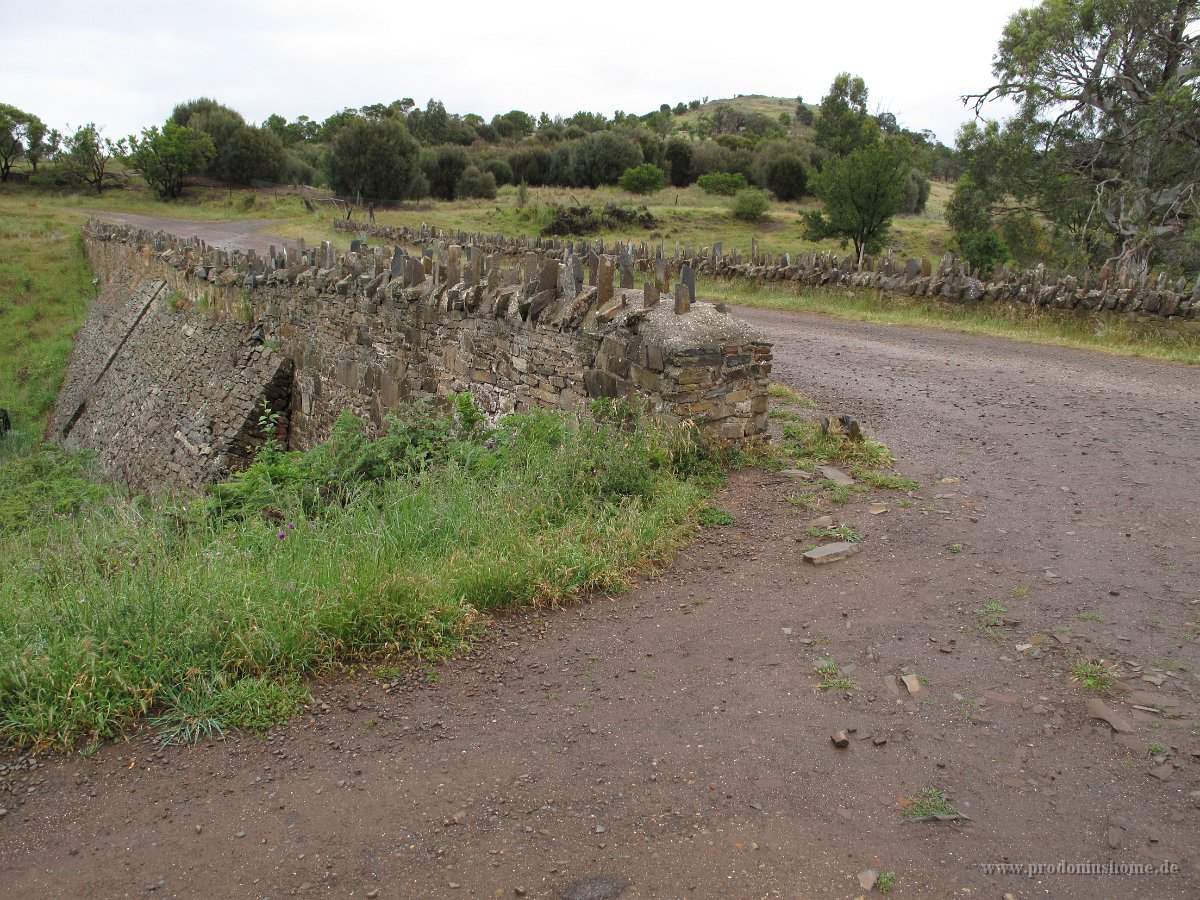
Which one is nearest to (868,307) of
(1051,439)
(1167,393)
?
(1167,393)

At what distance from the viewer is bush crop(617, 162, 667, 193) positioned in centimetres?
4097

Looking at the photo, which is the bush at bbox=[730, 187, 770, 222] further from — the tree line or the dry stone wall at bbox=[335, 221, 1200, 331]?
the dry stone wall at bbox=[335, 221, 1200, 331]

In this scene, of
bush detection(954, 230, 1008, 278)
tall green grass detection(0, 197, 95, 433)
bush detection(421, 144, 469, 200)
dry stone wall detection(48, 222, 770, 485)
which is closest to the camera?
dry stone wall detection(48, 222, 770, 485)

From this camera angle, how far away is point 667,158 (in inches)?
1969

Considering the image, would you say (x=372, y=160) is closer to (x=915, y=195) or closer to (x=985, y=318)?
(x=915, y=195)

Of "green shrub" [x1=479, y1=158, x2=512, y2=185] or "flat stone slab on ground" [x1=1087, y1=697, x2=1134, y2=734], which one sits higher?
"green shrub" [x1=479, y1=158, x2=512, y2=185]

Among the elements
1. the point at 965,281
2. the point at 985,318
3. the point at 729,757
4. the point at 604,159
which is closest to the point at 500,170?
the point at 604,159

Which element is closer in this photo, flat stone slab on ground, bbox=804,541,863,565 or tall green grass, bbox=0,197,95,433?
flat stone slab on ground, bbox=804,541,863,565

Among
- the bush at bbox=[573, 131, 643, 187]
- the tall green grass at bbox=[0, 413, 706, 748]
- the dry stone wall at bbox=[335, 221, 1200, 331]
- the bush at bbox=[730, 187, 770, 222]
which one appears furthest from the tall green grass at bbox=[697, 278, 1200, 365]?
the bush at bbox=[573, 131, 643, 187]

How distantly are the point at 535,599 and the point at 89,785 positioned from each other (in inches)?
86.1

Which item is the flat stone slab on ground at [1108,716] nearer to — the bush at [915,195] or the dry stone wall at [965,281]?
the dry stone wall at [965,281]

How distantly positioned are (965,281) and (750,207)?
21.2 m

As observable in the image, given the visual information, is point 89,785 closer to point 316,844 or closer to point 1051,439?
point 316,844

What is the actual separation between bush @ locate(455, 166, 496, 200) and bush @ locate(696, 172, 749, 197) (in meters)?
11.0
